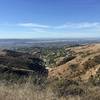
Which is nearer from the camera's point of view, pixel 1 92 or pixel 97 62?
pixel 1 92

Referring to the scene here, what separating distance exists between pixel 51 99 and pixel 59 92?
132 centimetres

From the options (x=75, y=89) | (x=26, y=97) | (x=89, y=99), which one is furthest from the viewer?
(x=75, y=89)

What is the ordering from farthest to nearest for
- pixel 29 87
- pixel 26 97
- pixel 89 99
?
pixel 29 87, pixel 89 99, pixel 26 97

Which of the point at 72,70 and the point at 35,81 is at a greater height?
the point at 35,81

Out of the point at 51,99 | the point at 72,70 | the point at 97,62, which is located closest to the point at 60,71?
the point at 72,70

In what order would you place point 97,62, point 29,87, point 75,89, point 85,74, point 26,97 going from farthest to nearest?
point 97,62
point 85,74
point 75,89
point 29,87
point 26,97

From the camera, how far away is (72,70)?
3378 centimetres

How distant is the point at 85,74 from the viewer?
30.6m

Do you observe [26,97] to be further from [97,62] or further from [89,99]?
[97,62]

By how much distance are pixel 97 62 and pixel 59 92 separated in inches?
1040

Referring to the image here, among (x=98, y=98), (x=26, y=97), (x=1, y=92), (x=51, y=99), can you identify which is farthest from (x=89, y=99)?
(x=1, y=92)

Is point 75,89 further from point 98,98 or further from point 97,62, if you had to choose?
point 97,62

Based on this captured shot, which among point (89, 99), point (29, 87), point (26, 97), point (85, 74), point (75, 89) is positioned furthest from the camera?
point (85, 74)

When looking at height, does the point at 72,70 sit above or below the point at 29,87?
below
